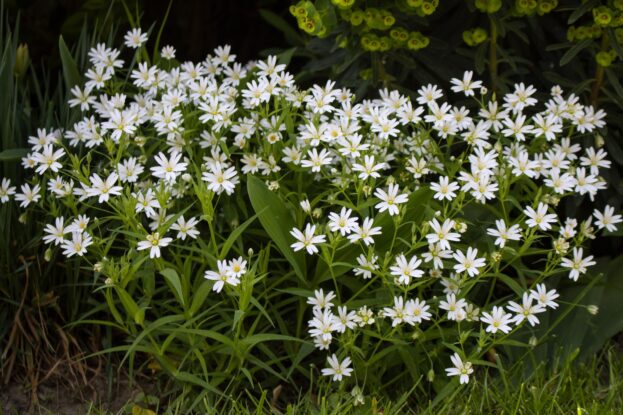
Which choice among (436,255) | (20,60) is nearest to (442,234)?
(436,255)

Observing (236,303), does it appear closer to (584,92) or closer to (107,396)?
(107,396)

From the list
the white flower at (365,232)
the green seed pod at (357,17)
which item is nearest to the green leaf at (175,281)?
the white flower at (365,232)

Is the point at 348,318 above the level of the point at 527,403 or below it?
above

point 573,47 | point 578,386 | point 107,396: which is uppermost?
point 573,47

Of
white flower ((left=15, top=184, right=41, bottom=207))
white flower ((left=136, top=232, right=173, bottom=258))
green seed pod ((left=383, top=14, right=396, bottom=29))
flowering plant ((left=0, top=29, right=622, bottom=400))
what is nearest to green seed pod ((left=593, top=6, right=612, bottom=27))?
flowering plant ((left=0, top=29, right=622, bottom=400))

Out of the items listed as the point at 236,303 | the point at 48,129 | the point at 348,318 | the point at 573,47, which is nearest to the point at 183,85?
the point at 48,129

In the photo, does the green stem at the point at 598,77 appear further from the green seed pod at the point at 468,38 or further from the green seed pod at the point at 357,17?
the green seed pod at the point at 357,17
